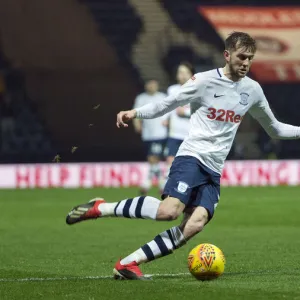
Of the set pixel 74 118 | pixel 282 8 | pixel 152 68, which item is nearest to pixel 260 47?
pixel 282 8

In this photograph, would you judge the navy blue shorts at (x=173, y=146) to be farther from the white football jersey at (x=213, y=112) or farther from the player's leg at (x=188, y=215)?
the player's leg at (x=188, y=215)

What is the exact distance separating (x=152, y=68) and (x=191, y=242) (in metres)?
14.3

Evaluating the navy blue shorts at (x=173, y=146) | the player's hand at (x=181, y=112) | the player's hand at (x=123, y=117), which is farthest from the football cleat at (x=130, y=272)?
the navy blue shorts at (x=173, y=146)

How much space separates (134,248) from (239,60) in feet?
11.8

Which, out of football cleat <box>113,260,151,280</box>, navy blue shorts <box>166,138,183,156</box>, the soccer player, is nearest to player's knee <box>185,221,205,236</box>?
the soccer player

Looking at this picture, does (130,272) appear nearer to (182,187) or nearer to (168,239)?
(168,239)

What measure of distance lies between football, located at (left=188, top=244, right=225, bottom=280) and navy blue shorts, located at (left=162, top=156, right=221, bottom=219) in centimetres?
30

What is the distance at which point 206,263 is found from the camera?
8406 millimetres

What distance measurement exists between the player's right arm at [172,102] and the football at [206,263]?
1.14 m

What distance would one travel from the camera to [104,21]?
26125 mm

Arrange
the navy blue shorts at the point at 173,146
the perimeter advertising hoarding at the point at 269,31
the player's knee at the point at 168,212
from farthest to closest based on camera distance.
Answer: the perimeter advertising hoarding at the point at 269,31 < the navy blue shorts at the point at 173,146 < the player's knee at the point at 168,212

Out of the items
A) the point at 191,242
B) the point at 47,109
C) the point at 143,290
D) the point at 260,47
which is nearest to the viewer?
the point at 143,290

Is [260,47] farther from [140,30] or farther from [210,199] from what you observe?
[210,199]

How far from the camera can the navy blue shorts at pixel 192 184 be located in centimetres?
847
